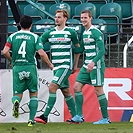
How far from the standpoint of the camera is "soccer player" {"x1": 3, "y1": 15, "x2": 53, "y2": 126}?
34.1 feet

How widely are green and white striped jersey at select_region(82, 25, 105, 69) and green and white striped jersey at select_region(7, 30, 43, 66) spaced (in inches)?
42.6

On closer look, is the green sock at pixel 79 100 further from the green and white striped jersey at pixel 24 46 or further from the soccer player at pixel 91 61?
the green and white striped jersey at pixel 24 46

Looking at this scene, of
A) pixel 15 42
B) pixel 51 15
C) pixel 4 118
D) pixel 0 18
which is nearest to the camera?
pixel 15 42

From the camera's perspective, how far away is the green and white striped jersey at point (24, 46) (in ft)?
34.1

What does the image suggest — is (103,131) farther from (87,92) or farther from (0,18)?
(0,18)

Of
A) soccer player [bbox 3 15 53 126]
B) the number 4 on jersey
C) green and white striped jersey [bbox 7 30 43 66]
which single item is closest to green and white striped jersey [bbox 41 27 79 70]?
soccer player [bbox 3 15 53 126]

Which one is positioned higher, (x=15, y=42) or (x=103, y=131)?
(x=15, y=42)

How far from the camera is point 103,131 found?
9453mm

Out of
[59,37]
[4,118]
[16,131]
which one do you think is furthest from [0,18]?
[16,131]

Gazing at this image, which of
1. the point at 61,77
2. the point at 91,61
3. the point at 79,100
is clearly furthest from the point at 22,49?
the point at 79,100

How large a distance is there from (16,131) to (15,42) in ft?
5.46

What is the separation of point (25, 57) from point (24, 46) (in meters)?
0.19

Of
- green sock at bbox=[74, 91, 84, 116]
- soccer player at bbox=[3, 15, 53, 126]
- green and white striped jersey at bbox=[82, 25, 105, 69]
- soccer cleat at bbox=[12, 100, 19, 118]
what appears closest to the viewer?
soccer cleat at bbox=[12, 100, 19, 118]

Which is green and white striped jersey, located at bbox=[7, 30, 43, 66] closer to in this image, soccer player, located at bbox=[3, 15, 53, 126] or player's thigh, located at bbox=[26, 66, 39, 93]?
soccer player, located at bbox=[3, 15, 53, 126]
